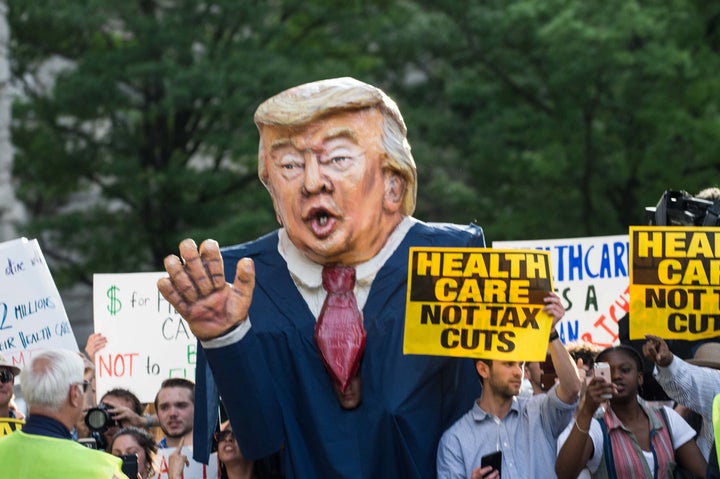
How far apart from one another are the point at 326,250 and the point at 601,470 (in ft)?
5.38

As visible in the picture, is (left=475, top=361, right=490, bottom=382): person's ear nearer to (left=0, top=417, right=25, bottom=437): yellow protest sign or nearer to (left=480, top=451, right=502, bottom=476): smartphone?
(left=480, top=451, right=502, bottom=476): smartphone

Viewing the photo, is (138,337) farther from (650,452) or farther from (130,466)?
(650,452)

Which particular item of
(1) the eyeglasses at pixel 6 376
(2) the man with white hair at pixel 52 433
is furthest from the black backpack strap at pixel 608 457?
(1) the eyeglasses at pixel 6 376

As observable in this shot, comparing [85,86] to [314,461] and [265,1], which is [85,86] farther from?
[314,461]

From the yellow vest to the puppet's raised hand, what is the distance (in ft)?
2.32

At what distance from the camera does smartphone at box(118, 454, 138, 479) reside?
7.66 metres

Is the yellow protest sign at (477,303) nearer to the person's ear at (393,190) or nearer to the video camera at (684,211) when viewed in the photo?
the person's ear at (393,190)

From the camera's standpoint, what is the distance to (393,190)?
7.72 metres

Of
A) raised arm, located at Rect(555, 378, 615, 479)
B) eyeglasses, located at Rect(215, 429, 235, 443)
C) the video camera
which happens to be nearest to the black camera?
eyeglasses, located at Rect(215, 429, 235, 443)

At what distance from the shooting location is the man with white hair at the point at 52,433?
21.5 ft

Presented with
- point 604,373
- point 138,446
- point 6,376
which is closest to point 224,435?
point 138,446

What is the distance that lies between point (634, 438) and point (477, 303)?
99cm

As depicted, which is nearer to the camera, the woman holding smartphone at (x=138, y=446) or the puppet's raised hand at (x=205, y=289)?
the puppet's raised hand at (x=205, y=289)

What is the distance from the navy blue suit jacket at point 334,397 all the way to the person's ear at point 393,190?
24 cm
